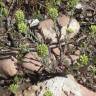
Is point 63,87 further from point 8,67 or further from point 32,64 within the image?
point 8,67

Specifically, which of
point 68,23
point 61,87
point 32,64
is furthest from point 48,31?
point 61,87

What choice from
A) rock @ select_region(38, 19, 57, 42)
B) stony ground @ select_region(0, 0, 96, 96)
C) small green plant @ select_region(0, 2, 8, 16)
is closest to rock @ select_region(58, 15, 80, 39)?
stony ground @ select_region(0, 0, 96, 96)

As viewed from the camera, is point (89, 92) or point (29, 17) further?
point (29, 17)

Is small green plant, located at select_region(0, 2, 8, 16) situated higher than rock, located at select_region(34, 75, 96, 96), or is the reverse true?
small green plant, located at select_region(0, 2, 8, 16)

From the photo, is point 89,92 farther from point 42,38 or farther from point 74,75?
point 42,38

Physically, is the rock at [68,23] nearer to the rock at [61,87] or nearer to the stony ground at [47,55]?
the stony ground at [47,55]

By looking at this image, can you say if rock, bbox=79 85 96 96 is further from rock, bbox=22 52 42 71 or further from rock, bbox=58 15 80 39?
rock, bbox=58 15 80 39

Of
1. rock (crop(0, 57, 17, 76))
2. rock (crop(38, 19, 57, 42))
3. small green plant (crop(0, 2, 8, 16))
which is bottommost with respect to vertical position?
rock (crop(0, 57, 17, 76))

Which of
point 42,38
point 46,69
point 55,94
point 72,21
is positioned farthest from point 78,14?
point 55,94
